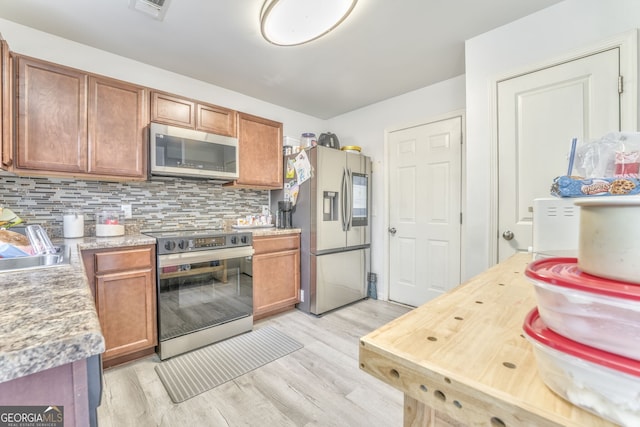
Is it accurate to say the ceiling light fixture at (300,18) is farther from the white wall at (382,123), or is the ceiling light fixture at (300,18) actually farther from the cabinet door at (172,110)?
the white wall at (382,123)

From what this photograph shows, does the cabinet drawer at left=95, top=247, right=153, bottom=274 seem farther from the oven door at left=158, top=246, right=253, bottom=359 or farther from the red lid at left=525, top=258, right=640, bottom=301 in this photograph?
the red lid at left=525, top=258, right=640, bottom=301

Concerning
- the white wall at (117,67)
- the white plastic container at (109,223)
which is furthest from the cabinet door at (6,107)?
the white plastic container at (109,223)

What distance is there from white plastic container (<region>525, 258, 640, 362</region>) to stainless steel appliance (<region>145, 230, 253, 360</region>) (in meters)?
2.19

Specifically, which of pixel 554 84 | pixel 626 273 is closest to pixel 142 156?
pixel 626 273

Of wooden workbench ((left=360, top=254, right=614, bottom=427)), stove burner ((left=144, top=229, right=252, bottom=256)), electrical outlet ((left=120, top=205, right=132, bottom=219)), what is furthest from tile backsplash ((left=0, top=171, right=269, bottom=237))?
wooden workbench ((left=360, top=254, right=614, bottom=427))

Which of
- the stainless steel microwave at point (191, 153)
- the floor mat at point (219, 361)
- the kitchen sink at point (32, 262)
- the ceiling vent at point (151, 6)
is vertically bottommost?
the floor mat at point (219, 361)

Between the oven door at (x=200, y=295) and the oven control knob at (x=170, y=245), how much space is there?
0.17 feet

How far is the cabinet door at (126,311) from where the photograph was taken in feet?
6.03

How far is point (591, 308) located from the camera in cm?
34

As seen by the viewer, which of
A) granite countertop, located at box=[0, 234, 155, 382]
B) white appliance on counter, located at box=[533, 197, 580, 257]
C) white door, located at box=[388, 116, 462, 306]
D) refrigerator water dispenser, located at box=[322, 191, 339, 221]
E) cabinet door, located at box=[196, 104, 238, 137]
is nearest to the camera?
granite countertop, located at box=[0, 234, 155, 382]

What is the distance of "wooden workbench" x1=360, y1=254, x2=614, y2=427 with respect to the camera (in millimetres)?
351

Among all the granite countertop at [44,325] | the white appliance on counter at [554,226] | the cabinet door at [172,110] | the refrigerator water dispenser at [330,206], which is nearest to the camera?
the granite countertop at [44,325]

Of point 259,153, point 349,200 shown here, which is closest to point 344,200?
point 349,200

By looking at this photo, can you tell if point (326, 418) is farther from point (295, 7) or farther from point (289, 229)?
point (295, 7)
